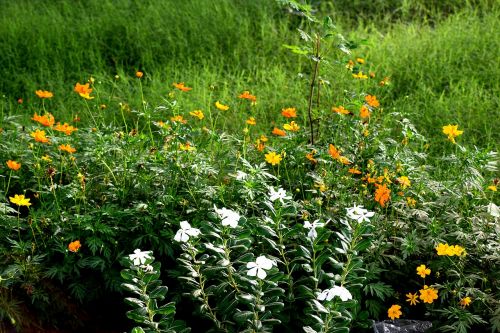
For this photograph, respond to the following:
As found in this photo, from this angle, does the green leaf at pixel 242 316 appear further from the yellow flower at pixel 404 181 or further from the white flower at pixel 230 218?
the yellow flower at pixel 404 181

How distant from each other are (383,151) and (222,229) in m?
1.08

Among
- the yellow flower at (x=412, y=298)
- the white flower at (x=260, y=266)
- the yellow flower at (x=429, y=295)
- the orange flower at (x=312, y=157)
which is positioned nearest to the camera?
the white flower at (x=260, y=266)

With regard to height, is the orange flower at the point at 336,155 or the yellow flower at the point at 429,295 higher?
the orange flower at the point at 336,155

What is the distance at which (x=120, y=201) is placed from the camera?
9.41 feet

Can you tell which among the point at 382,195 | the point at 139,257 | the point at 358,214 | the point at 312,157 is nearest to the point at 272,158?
the point at 312,157

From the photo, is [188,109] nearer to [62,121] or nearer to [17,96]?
[62,121]

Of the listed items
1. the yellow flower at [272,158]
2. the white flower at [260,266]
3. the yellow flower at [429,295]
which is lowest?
the yellow flower at [429,295]

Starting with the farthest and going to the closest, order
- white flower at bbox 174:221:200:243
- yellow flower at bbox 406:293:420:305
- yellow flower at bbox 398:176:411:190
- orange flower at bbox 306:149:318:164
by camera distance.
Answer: orange flower at bbox 306:149:318:164 < yellow flower at bbox 398:176:411:190 < yellow flower at bbox 406:293:420:305 < white flower at bbox 174:221:200:243

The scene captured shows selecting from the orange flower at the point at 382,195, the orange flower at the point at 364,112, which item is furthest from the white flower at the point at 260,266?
the orange flower at the point at 364,112

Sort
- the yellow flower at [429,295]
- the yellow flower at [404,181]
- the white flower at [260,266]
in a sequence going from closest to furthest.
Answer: the white flower at [260,266], the yellow flower at [429,295], the yellow flower at [404,181]

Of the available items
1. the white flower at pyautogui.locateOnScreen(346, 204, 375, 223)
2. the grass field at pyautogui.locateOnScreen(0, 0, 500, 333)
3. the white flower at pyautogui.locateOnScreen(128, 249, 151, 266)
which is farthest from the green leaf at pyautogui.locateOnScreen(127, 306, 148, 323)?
the white flower at pyautogui.locateOnScreen(346, 204, 375, 223)

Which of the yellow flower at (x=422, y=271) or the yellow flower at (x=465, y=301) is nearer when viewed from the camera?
the yellow flower at (x=465, y=301)

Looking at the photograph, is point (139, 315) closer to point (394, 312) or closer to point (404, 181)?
point (394, 312)

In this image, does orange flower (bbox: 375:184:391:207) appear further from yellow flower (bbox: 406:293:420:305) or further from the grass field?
yellow flower (bbox: 406:293:420:305)
